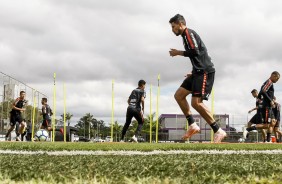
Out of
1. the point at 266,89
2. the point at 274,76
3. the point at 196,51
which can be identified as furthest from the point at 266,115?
the point at 196,51

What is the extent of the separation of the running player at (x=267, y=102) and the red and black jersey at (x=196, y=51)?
7.65 metres

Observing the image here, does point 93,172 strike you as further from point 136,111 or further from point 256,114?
point 256,114

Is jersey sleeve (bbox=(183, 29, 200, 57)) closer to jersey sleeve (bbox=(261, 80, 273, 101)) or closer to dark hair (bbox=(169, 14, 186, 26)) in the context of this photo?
dark hair (bbox=(169, 14, 186, 26))

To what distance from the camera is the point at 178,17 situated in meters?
7.39

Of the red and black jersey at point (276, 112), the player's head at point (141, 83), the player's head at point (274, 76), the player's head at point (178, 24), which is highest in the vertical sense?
the player's head at point (178, 24)

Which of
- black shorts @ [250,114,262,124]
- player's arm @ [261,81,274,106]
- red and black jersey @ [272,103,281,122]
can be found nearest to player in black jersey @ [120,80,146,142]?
player's arm @ [261,81,274,106]

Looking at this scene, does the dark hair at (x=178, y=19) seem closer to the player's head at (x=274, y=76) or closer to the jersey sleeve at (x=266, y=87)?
the player's head at (x=274, y=76)

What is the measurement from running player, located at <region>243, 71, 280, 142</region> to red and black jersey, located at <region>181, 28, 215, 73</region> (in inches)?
301

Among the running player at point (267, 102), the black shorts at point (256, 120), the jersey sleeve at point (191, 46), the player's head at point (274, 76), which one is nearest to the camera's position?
the jersey sleeve at point (191, 46)

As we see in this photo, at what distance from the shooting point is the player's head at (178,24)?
24.2ft

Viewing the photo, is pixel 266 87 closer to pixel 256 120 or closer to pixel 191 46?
pixel 256 120

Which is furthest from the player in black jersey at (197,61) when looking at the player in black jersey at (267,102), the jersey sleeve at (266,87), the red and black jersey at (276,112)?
the red and black jersey at (276,112)

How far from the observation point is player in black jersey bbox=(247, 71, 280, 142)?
48.3 ft

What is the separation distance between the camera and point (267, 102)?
15273mm
